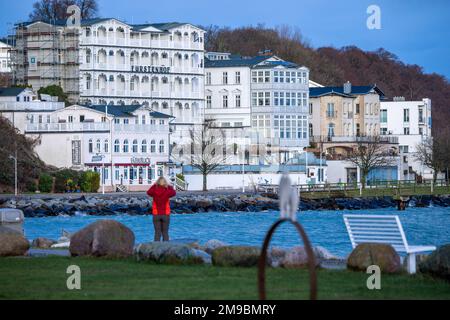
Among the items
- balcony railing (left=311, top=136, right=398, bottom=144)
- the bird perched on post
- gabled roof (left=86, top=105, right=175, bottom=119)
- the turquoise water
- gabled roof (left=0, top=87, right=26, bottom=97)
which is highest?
gabled roof (left=0, top=87, right=26, bottom=97)

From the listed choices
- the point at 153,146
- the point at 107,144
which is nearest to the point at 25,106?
the point at 107,144

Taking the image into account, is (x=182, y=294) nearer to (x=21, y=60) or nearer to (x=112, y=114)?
(x=112, y=114)

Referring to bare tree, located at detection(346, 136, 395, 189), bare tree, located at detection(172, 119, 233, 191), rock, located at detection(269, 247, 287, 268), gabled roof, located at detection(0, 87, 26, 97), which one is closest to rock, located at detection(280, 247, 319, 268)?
rock, located at detection(269, 247, 287, 268)

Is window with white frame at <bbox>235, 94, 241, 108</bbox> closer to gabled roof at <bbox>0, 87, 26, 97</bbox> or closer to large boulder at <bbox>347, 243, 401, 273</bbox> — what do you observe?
gabled roof at <bbox>0, 87, 26, 97</bbox>

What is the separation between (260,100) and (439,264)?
9839cm

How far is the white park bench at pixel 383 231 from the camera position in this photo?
21.4 meters

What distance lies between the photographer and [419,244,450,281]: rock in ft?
63.5

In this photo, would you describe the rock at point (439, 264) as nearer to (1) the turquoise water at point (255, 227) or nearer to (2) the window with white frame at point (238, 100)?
(1) the turquoise water at point (255, 227)

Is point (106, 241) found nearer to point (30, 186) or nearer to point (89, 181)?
point (30, 186)

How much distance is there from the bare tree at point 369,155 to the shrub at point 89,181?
23.4m

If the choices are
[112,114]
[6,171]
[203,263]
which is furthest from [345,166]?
[203,263]

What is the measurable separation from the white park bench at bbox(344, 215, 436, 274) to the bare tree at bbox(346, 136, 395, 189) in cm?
7997

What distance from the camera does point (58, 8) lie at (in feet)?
419

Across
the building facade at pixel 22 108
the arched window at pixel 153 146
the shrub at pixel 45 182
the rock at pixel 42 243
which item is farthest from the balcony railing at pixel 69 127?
the rock at pixel 42 243
